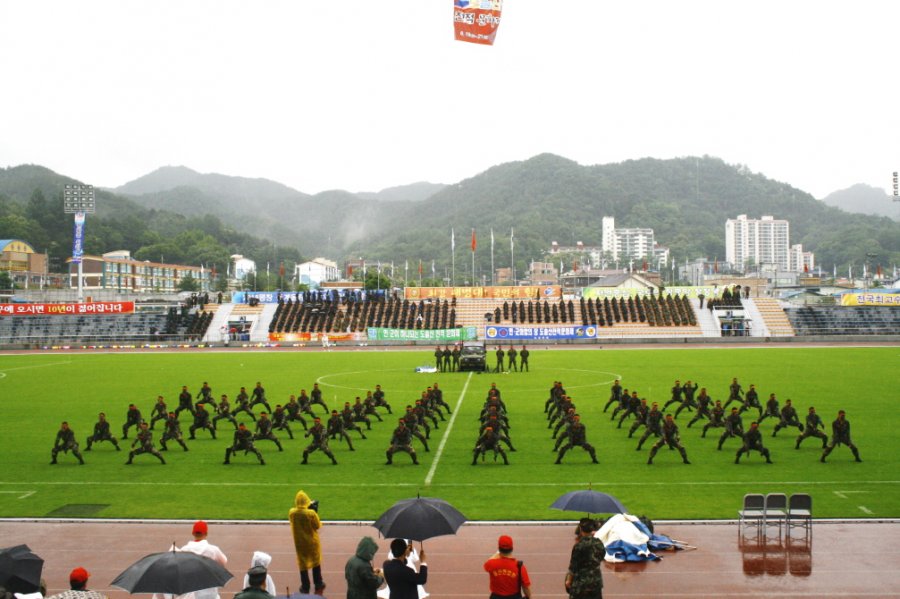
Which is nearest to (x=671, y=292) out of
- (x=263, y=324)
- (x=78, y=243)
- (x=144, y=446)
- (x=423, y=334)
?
Answer: (x=423, y=334)

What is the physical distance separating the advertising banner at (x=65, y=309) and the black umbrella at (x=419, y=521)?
73125 mm

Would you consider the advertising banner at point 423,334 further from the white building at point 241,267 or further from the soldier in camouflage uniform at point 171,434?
the white building at point 241,267

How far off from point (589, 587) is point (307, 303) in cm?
6800

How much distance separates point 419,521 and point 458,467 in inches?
333

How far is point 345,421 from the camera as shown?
22234 mm

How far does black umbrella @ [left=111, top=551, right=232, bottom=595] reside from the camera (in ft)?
27.0

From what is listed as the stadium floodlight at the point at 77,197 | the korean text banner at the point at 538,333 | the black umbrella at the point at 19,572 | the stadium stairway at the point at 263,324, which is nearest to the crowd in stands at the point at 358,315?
the stadium stairway at the point at 263,324

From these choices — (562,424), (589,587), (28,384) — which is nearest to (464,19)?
(562,424)

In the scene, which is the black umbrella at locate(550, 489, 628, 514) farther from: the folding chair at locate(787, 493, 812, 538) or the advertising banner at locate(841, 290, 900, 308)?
the advertising banner at locate(841, 290, 900, 308)

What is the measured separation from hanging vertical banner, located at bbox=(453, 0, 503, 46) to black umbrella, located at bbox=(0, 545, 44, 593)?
60.3 ft

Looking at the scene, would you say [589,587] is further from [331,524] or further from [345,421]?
[345,421]

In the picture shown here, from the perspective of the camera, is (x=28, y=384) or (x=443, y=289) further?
(x=443, y=289)

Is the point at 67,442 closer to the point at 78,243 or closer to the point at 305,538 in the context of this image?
the point at 305,538

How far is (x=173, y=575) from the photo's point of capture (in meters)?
8.35
